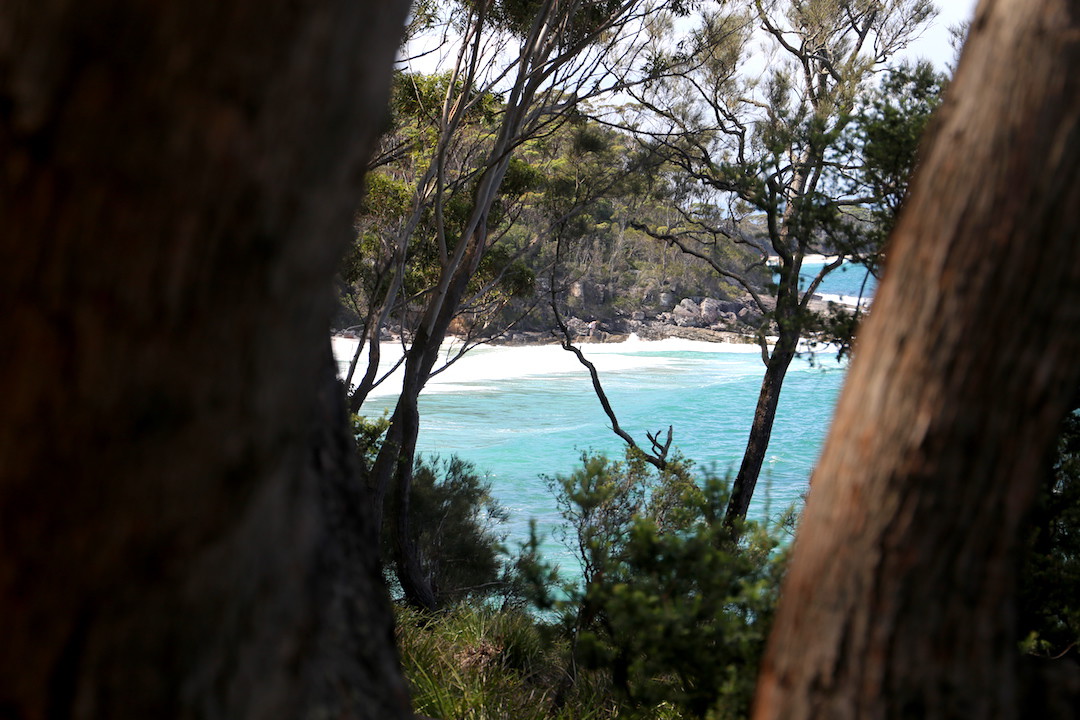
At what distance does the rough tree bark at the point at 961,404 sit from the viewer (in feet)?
2.79

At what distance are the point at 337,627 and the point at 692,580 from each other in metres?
1.42

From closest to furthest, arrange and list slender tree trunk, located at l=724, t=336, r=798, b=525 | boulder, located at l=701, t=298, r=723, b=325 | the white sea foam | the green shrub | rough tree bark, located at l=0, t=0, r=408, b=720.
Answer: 1. rough tree bark, located at l=0, t=0, r=408, b=720
2. the green shrub
3. slender tree trunk, located at l=724, t=336, r=798, b=525
4. the white sea foam
5. boulder, located at l=701, t=298, r=723, b=325

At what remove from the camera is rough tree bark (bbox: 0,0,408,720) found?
0.56 m

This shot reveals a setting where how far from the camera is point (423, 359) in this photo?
6.52 metres

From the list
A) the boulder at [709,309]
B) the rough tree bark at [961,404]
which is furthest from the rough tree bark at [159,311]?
the boulder at [709,309]

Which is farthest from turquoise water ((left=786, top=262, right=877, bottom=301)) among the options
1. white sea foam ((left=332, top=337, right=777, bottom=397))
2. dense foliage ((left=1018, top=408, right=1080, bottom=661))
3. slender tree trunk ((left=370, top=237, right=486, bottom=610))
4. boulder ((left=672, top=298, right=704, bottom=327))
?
boulder ((left=672, top=298, right=704, bottom=327))

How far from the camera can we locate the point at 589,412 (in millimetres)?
19141

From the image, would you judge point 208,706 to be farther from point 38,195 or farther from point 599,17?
point 599,17

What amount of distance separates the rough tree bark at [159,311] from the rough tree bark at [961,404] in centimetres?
57

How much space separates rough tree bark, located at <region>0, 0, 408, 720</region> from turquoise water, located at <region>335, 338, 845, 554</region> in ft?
35.3

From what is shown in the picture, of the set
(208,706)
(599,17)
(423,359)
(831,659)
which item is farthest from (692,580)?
(599,17)

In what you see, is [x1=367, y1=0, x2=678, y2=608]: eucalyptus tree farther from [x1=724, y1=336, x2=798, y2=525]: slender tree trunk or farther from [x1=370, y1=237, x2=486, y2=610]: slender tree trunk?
[x1=724, y1=336, x2=798, y2=525]: slender tree trunk

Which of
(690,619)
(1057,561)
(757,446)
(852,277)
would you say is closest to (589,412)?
(757,446)

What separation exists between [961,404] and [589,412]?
60.1ft
